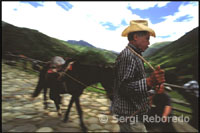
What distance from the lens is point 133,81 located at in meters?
1.42

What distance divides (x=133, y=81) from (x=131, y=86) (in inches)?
2.5

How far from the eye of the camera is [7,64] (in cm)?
1249

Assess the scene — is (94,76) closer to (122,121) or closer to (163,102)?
(163,102)

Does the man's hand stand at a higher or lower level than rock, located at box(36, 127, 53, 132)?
higher

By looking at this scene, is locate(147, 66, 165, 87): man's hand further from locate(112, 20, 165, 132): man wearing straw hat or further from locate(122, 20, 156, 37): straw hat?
locate(122, 20, 156, 37): straw hat

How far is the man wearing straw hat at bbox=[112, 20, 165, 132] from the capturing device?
138 centimetres

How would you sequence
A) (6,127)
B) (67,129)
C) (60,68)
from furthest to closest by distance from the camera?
(60,68)
(67,129)
(6,127)

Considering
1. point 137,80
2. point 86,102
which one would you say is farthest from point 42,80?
point 137,80

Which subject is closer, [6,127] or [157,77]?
[157,77]

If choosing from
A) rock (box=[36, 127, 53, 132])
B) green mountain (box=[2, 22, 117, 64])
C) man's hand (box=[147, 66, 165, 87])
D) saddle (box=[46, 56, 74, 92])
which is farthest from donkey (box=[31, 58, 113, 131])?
green mountain (box=[2, 22, 117, 64])

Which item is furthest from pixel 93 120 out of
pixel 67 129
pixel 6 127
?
pixel 6 127

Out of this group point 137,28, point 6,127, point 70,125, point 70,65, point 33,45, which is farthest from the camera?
point 33,45

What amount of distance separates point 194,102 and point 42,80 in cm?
454

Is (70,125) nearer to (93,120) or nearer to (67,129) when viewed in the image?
(67,129)
